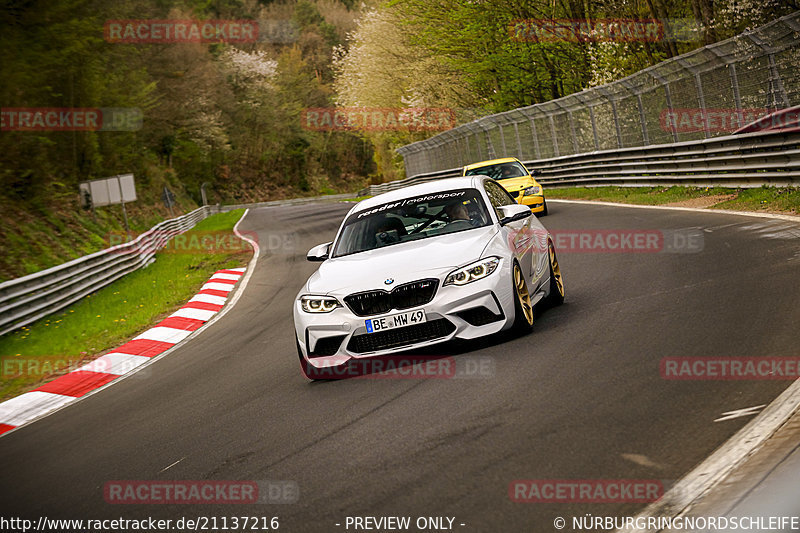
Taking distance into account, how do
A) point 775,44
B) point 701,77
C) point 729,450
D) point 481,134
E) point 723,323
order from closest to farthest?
point 729,450
point 723,323
point 775,44
point 701,77
point 481,134

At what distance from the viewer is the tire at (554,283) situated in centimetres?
893

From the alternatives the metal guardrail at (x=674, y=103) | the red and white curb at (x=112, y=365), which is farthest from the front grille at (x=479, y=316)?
the metal guardrail at (x=674, y=103)

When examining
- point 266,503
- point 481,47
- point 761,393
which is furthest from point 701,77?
point 481,47

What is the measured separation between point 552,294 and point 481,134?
32.2 meters

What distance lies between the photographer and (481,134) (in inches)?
1594

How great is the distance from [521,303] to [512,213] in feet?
3.72

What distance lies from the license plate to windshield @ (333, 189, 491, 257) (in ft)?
4.54

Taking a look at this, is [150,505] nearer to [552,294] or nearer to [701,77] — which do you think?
[552,294]

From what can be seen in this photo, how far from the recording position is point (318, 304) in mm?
7289
